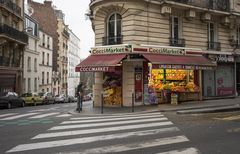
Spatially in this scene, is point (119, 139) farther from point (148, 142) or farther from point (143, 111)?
point (143, 111)

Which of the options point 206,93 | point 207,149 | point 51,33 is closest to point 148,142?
point 207,149

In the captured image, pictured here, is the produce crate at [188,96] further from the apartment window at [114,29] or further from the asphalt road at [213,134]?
the asphalt road at [213,134]

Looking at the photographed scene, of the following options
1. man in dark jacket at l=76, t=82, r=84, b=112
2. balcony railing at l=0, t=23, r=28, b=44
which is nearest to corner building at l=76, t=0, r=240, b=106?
man in dark jacket at l=76, t=82, r=84, b=112

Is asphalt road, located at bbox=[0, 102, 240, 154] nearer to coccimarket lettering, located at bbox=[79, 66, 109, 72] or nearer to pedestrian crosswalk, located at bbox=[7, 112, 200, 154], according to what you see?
pedestrian crosswalk, located at bbox=[7, 112, 200, 154]

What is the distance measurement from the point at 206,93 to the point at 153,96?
17.0ft

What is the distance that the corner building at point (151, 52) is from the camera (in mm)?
21438

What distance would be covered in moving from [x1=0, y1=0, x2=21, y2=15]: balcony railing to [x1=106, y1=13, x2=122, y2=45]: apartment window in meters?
16.5

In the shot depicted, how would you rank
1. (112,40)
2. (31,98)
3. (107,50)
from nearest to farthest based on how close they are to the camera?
(107,50) < (112,40) < (31,98)

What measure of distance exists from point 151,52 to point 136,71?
1379 millimetres

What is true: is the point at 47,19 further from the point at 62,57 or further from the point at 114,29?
the point at 114,29

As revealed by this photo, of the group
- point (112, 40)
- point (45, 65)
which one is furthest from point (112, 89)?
point (45, 65)

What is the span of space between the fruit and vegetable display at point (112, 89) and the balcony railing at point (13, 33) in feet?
54.7

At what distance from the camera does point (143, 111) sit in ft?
61.3

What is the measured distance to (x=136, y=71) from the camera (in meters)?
21.8
